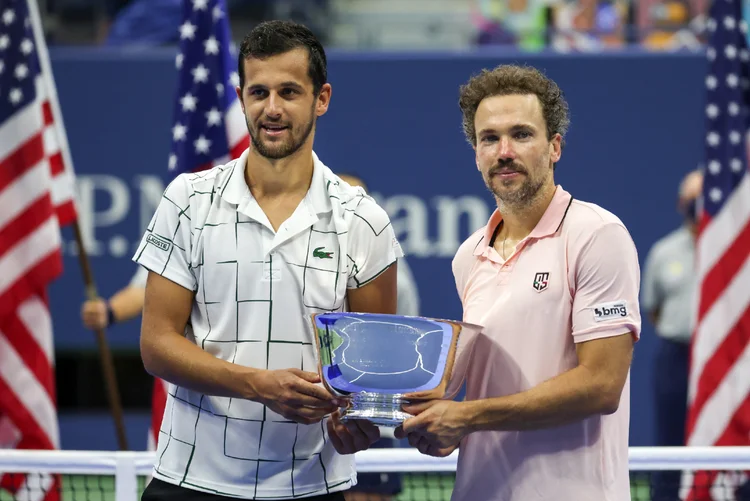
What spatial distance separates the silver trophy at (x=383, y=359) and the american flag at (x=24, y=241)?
3.05 meters

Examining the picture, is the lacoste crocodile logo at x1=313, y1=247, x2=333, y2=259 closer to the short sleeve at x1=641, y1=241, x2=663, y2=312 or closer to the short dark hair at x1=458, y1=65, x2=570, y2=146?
the short dark hair at x1=458, y1=65, x2=570, y2=146

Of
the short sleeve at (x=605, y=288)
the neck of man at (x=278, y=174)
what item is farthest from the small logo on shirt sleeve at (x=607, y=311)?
the neck of man at (x=278, y=174)

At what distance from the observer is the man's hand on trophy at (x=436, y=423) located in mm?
2311

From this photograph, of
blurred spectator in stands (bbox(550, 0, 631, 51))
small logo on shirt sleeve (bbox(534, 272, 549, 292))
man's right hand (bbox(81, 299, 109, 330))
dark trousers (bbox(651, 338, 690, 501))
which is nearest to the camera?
small logo on shirt sleeve (bbox(534, 272, 549, 292))

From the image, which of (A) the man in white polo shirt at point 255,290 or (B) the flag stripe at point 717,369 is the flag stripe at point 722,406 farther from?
(A) the man in white polo shirt at point 255,290

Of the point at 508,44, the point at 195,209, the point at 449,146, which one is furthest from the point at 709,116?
the point at 195,209

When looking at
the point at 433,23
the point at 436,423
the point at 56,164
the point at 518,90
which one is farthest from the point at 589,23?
the point at 436,423

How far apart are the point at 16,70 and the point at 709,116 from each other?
3308mm

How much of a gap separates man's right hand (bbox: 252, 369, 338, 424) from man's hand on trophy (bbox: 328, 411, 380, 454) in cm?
8

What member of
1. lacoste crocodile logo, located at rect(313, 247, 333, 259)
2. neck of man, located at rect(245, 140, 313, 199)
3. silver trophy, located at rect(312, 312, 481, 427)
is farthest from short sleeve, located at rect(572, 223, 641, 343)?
neck of man, located at rect(245, 140, 313, 199)

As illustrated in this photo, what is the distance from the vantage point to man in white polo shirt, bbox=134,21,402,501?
A: 2.46 meters

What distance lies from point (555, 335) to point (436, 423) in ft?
1.12

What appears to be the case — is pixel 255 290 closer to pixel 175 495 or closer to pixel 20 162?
pixel 175 495

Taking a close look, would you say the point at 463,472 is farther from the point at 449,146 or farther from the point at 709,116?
the point at 449,146
